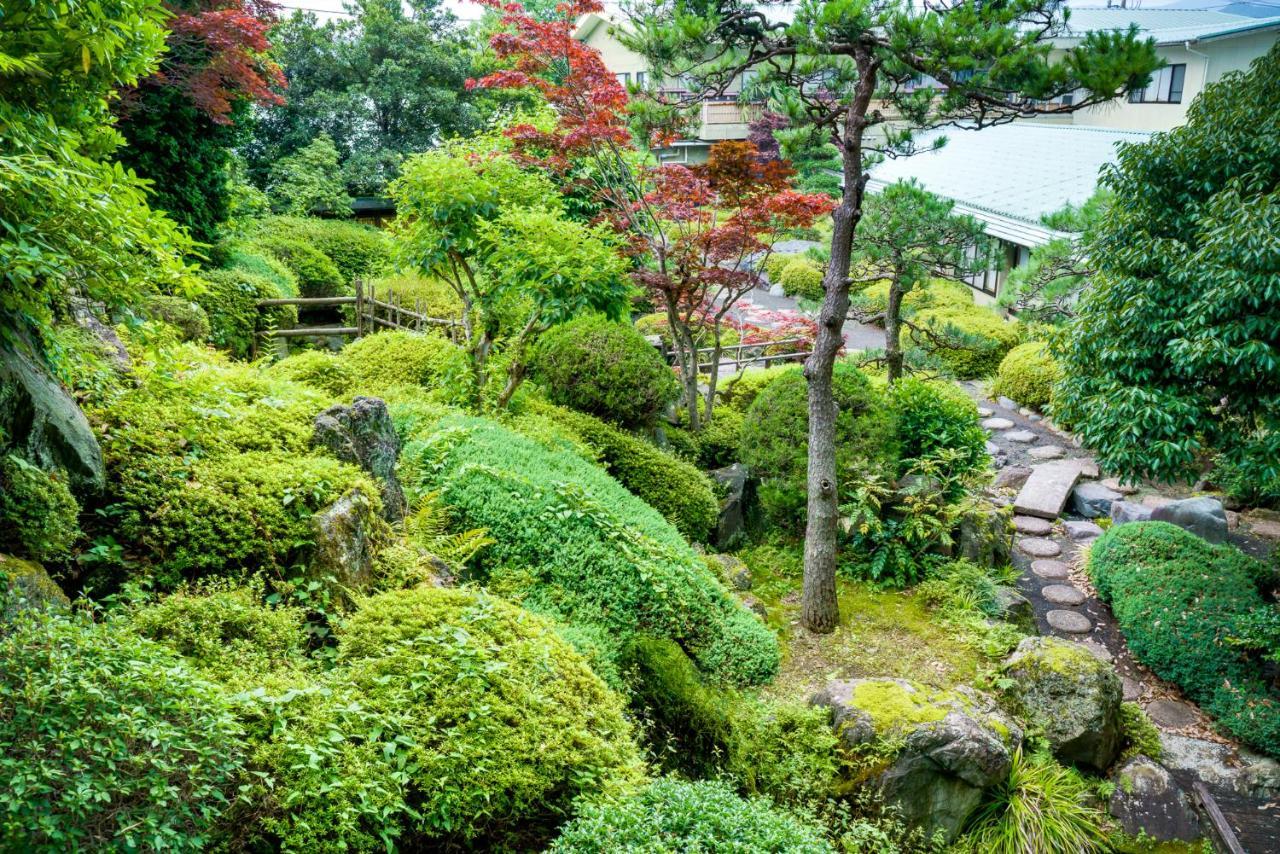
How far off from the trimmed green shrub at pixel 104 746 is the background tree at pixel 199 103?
822 cm

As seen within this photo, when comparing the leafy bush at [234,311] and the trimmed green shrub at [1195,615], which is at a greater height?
the leafy bush at [234,311]

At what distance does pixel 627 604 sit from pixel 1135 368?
16.5 feet

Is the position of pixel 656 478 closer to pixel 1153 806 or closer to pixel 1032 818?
pixel 1032 818

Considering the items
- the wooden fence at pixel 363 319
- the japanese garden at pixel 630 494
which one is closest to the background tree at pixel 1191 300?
the japanese garden at pixel 630 494

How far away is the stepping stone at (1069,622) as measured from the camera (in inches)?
345

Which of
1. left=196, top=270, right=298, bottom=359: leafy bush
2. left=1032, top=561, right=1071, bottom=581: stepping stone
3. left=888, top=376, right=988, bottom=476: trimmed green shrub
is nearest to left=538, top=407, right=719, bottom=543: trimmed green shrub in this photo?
left=888, top=376, right=988, bottom=476: trimmed green shrub

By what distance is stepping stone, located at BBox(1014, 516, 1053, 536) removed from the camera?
11023 millimetres

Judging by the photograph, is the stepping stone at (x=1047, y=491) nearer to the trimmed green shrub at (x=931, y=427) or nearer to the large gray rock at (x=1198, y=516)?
the large gray rock at (x=1198, y=516)

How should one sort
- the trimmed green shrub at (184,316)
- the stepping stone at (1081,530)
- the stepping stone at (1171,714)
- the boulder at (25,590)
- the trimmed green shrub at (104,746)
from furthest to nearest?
the stepping stone at (1081,530), the trimmed green shrub at (184,316), the stepping stone at (1171,714), the boulder at (25,590), the trimmed green shrub at (104,746)

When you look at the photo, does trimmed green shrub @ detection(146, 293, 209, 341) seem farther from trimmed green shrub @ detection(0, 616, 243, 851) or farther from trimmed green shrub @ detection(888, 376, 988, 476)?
trimmed green shrub @ detection(888, 376, 988, 476)

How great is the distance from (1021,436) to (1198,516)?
13.1 feet

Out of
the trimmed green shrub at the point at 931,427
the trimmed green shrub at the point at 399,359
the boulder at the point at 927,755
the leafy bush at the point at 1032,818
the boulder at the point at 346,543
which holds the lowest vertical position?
the leafy bush at the point at 1032,818

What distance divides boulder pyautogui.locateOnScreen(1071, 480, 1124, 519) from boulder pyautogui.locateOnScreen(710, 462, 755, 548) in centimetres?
523

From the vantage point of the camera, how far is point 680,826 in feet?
11.2
